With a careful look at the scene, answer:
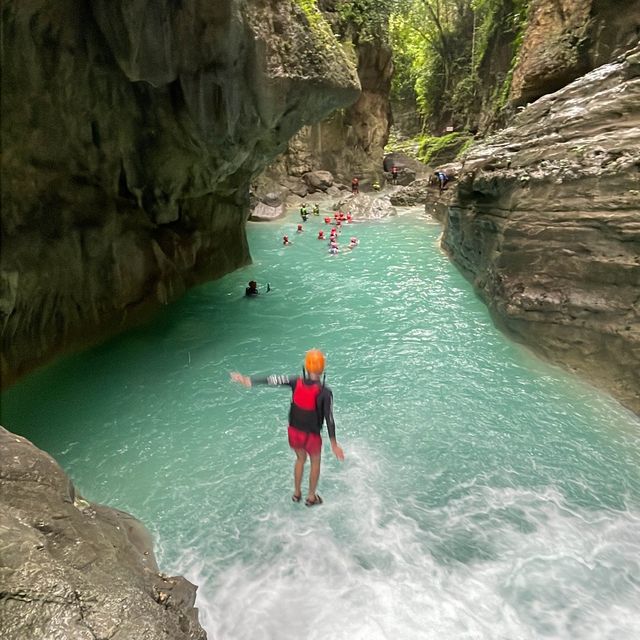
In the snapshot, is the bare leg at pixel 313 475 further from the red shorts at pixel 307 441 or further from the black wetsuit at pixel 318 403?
the black wetsuit at pixel 318 403

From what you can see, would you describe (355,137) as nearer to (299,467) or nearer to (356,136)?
(356,136)

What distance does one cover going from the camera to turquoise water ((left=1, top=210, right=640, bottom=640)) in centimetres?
445

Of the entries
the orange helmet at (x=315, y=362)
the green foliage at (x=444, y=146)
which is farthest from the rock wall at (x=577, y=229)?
the green foliage at (x=444, y=146)

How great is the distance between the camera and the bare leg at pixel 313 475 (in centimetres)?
496

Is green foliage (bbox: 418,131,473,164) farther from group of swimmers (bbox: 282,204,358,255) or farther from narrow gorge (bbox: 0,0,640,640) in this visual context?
narrow gorge (bbox: 0,0,640,640)

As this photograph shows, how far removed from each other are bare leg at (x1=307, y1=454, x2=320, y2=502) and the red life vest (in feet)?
1.38

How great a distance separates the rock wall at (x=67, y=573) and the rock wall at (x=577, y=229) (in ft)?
23.8

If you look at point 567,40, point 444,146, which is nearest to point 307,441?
point 567,40

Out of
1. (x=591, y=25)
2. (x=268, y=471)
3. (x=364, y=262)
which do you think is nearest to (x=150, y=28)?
(x=268, y=471)

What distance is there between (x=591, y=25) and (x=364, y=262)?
11.4 metres

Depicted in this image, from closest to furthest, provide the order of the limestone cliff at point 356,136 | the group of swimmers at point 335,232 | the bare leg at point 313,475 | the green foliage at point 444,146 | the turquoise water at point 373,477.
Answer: the turquoise water at point 373,477 < the bare leg at point 313,475 < the group of swimmers at point 335,232 < the limestone cliff at point 356,136 < the green foliage at point 444,146

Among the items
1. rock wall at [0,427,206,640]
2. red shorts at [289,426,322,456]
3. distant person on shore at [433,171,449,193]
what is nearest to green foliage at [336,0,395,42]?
distant person on shore at [433,171,449,193]

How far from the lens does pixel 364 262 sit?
1675cm

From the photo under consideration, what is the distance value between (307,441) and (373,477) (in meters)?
1.67
